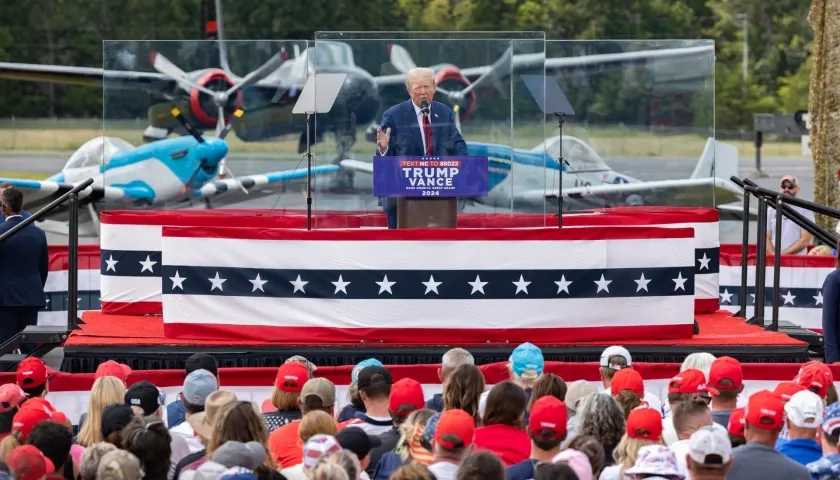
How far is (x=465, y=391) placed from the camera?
23.5ft

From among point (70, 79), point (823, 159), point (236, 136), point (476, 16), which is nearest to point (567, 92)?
point (236, 136)

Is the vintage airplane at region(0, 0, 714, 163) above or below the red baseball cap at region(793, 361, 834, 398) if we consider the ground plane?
above

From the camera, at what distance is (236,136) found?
15055mm

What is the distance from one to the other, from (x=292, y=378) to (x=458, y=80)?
4682mm

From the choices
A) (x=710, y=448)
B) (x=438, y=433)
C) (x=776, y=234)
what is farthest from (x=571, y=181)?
(x=710, y=448)

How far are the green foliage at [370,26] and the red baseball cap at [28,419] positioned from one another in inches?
1733

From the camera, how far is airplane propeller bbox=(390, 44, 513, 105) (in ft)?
38.4

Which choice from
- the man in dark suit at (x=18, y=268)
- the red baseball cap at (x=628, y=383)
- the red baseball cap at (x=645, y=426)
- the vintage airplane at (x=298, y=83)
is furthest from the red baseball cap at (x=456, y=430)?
the man in dark suit at (x=18, y=268)

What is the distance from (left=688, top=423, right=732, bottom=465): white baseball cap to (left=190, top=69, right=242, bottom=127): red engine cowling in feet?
29.7

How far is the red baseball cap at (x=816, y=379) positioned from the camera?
7770 millimetres

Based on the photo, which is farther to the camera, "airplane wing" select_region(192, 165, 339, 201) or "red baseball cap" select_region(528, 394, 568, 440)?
"airplane wing" select_region(192, 165, 339, 201)

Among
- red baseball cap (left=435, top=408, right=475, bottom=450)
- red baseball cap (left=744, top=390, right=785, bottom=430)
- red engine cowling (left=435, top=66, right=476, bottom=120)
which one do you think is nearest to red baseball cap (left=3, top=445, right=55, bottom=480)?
red baseball cap (left=435, top=408, right=475, bottom=450)

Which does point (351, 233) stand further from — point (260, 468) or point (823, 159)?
point (823, 159)

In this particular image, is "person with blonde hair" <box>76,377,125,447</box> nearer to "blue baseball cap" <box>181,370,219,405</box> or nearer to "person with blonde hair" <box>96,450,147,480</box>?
"blue baseball cap" <box>181,370,219,405</box>
